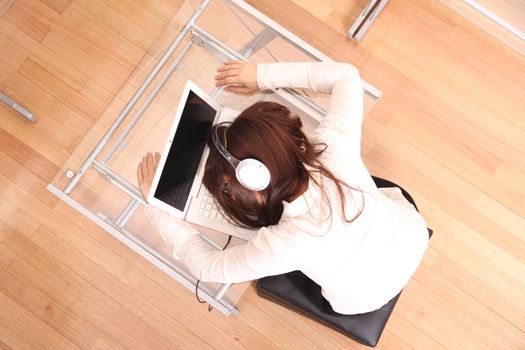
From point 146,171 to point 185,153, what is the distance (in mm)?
136

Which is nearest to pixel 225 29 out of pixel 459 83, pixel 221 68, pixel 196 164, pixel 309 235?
pixel 221 68

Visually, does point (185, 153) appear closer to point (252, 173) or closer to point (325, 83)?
point (252, 173)

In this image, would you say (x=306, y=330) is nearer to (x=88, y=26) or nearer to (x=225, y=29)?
(x=225, y=29)

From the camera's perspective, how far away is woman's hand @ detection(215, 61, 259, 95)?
1120 mm

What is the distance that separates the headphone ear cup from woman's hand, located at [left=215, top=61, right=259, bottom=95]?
35 centimetres

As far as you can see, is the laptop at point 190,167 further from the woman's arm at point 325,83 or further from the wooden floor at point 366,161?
the wooden floor at point 366,161

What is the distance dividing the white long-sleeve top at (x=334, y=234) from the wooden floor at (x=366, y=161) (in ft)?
2.14

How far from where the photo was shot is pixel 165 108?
1.16 m

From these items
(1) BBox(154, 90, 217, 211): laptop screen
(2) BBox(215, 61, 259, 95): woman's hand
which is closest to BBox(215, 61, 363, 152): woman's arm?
(2) BBox(215, 61, 259, 95): woman's hand

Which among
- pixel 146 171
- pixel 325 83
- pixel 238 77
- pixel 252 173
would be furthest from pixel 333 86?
pixel 146 171

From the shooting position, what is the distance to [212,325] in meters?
1.66

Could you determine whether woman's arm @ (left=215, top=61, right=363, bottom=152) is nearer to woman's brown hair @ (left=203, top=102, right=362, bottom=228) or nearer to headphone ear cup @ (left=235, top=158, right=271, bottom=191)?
woman's brown hair @ (left=203, top=102, right=362, bottom=228)

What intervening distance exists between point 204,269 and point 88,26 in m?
1.30

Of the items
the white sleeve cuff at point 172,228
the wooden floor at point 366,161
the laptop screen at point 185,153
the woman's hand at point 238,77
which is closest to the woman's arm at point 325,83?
the woman's hand at point 238,77
